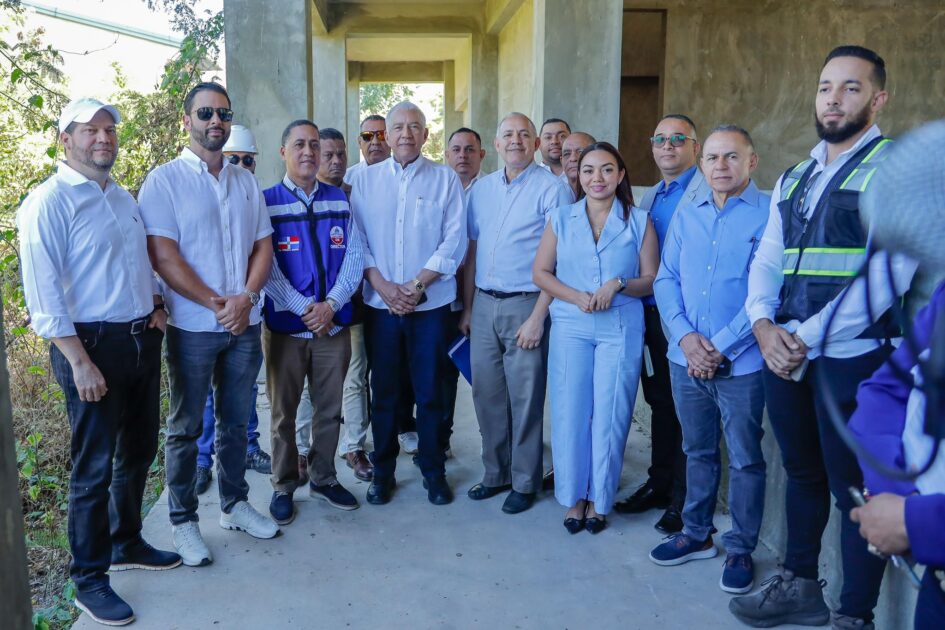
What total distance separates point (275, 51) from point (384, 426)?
3.99 metres

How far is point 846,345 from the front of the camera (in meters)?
2.74

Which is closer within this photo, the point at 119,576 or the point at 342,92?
the point at 119,576

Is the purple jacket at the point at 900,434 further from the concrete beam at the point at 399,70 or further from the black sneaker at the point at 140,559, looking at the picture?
the concrete beam at the point at 399,70

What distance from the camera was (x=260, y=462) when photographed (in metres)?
4.79

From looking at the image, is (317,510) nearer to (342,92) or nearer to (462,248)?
(462,248)

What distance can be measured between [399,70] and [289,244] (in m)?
14.6

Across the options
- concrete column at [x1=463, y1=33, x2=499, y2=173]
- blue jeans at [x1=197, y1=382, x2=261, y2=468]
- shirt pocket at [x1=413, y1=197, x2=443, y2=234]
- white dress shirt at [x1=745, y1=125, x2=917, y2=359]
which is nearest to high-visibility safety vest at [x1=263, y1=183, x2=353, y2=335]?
shirt pocket at [x1=413, y1=197, x2=443, y2=234]

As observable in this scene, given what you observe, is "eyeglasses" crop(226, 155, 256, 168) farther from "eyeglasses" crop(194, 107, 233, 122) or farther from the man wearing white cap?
the man wearing white cap

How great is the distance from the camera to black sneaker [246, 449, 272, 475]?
15.6 feet

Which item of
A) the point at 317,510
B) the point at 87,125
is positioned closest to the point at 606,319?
the point at 317,510

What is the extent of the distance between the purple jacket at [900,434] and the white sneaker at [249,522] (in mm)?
2934

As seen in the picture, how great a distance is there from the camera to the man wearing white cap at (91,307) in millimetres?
2977

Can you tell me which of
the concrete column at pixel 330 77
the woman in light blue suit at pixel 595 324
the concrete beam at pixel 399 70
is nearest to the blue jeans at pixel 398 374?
the woman in light blue suit at pixel 595 324

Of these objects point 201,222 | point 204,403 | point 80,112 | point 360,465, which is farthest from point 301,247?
point 360,465
